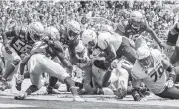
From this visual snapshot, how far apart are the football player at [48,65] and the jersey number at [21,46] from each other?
1.61 meters

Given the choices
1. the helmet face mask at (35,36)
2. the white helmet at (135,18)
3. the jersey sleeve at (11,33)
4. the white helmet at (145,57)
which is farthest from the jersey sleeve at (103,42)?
the jersey sleeve at (11,33)

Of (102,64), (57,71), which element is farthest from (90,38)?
(57,71)

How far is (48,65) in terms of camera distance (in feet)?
24.8

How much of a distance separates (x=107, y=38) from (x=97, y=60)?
0.63m

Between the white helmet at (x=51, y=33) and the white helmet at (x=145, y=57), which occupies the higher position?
the white helmet at (x=51, y=33)

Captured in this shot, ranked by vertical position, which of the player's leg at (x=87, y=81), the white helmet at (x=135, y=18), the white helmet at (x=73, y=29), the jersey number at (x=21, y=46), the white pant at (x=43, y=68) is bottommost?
the player's leg at (x=87, y=81)

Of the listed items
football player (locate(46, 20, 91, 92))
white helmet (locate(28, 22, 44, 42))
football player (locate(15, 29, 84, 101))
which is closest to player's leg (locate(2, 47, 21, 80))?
football player (locate(46, 20, 91, 92))

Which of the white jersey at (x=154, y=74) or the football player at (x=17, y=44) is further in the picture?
the football player at (x=17, y=44)

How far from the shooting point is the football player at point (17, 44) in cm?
912

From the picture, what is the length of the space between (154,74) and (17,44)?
3.25 meters

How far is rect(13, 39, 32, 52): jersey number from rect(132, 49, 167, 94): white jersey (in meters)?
2.69

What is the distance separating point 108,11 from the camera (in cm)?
2342

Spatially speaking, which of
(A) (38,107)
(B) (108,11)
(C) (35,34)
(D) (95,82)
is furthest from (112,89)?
(B) (108,11)

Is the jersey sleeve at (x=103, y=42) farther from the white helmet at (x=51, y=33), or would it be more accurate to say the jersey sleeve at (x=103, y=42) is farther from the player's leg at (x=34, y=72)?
the player's leg at (x=34, y=72)
